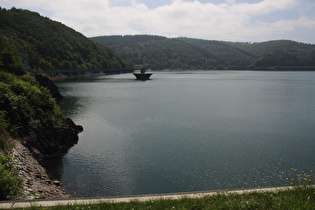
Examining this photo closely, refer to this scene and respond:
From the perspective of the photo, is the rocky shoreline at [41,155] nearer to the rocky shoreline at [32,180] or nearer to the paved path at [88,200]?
the rocky shoreline at [32,180]

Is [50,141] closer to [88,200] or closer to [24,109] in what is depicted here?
[24,109]

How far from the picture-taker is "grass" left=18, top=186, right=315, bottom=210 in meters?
9.65

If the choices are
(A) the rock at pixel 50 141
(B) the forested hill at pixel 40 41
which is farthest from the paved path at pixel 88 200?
(B) the forested hill at pixel 40 41

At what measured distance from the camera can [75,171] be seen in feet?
72.5

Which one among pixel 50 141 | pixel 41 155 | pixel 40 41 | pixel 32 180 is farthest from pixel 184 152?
pixel 40 41

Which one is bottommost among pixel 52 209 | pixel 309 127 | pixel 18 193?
pixel 309 127

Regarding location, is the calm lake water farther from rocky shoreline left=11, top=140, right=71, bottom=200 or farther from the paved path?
the paved path

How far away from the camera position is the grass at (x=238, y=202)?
9.65 meters

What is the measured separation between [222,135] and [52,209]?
26.9m

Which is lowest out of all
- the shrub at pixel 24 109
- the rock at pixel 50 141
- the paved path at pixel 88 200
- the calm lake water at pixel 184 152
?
the calm lake water at pixel 184 152

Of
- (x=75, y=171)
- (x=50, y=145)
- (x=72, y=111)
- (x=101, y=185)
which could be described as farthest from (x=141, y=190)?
(x=72, y=111)

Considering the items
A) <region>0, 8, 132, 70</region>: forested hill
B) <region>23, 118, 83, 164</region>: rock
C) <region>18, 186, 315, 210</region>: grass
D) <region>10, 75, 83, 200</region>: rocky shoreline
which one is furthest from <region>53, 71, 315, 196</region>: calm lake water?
<region>0, 8, 132, 70</region>: forested hill

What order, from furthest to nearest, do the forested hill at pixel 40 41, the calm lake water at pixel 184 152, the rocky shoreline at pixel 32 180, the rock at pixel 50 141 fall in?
1. the forested hill at pixel 40 41
2. the rock at pixel 50 141
3. the calm lake water at pixel 184 152
4. the rocky shoreline at pixel 32 180

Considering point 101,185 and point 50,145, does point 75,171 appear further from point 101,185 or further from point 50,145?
point 50,145
